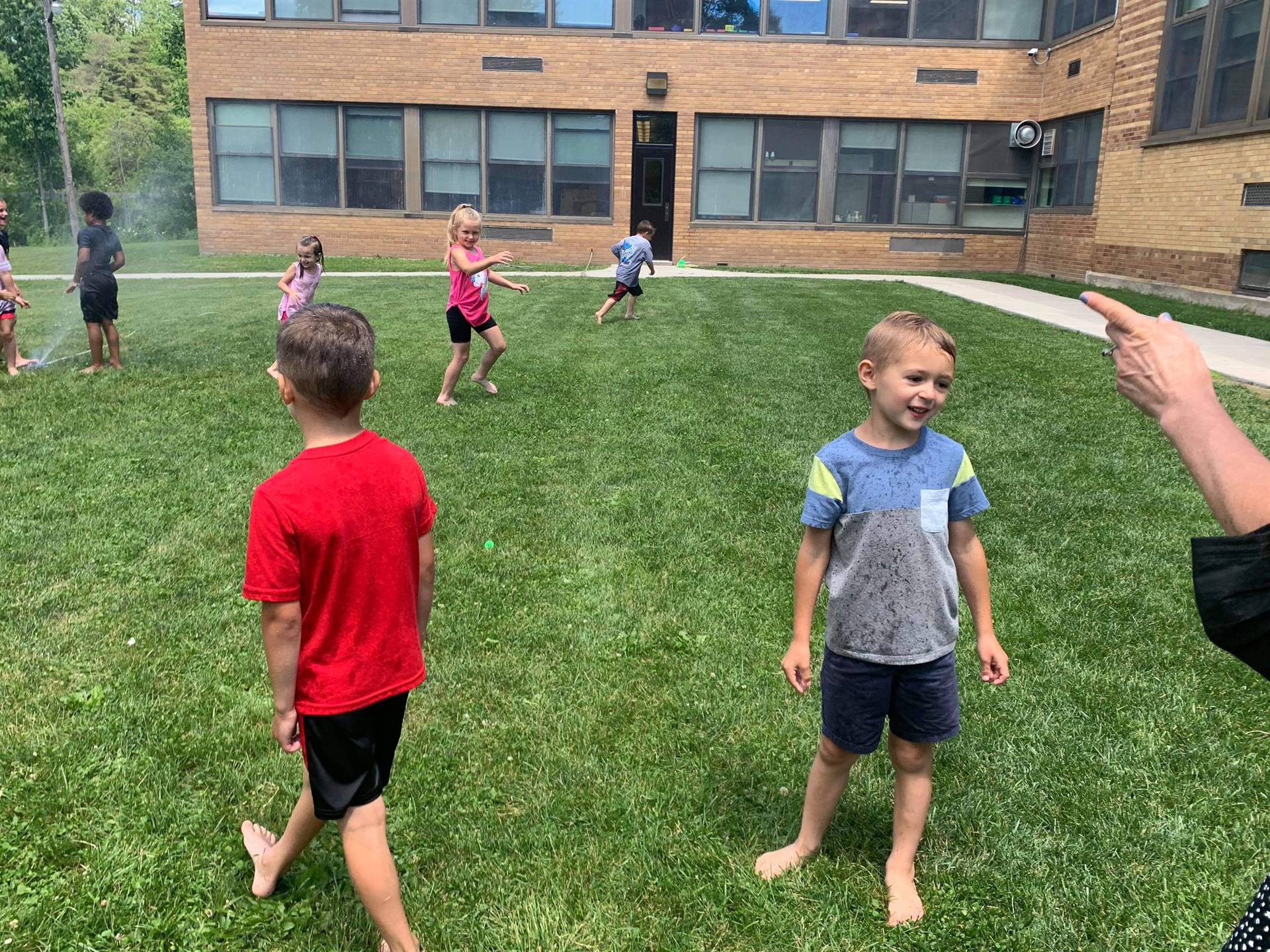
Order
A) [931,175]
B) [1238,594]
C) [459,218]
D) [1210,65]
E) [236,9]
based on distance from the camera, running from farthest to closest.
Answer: [931,175] < [236,9] < [1210,65] < [459,218] < [1238,594]

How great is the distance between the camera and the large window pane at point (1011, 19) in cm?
2377

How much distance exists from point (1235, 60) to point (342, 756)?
18480 millimetres

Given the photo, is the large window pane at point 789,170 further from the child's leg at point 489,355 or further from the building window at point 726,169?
the child's leg at point 489,355

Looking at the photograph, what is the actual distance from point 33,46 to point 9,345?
3522 cm

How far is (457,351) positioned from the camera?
913 centimetres

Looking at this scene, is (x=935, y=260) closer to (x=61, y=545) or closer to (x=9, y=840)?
(x=61, y=545)

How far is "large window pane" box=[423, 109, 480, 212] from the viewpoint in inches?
985

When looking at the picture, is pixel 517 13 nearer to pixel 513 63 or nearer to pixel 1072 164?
pixel 513 63

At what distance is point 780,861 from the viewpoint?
3.02 m

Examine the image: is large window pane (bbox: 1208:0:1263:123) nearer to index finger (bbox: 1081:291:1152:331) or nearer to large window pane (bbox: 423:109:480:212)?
large window pane (bbox: 423:109:480:212)

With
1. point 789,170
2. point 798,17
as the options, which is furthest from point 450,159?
point 798,17

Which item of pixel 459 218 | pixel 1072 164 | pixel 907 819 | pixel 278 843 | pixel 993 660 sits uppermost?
pixel 1072 164

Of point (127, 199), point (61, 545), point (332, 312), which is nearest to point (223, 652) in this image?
point (61, 545)

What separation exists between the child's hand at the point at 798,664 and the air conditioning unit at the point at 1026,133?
24.3 m
